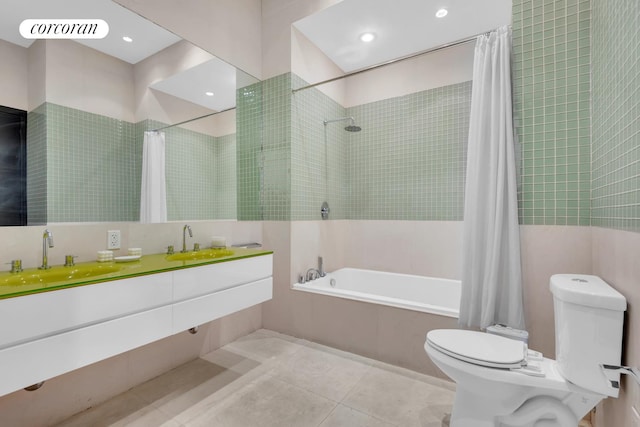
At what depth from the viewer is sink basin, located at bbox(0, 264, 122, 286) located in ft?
3.90

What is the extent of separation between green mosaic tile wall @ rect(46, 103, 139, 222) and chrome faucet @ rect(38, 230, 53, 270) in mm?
98

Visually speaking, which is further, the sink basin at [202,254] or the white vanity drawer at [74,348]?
the sink basin at [202,254]

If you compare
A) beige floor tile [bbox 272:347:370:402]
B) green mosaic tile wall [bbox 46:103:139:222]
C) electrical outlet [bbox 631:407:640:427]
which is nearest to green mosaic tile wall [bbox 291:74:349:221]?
beige floor tile [bbox 272:347:370:402]

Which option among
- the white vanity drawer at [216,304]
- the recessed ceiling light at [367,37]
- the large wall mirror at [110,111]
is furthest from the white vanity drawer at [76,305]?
the recessed ceiling light at [367,37]

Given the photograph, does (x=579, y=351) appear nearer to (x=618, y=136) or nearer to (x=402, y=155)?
(x=618, y=136)

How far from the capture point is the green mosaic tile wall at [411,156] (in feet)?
8.89

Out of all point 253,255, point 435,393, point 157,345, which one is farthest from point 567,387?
Result: point 157,345

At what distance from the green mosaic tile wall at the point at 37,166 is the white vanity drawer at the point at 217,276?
70 centimetres

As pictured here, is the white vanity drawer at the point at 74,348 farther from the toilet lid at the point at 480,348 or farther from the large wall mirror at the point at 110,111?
the toilet lid at the point at 480,348

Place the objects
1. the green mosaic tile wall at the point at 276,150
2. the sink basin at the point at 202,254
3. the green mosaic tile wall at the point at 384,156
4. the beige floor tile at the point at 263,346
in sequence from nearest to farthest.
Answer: the sink basin at the point at 202,254, the beige floor tile at the point at 263,346, the green mosaic tile wall at the point at 276,150, the green mosaic tile wall at the point at 384,156

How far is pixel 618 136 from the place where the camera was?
1120mm

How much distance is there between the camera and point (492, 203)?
5.65ft

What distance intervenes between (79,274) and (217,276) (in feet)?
2.07

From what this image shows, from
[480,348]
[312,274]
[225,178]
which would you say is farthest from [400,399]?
[225,178]
